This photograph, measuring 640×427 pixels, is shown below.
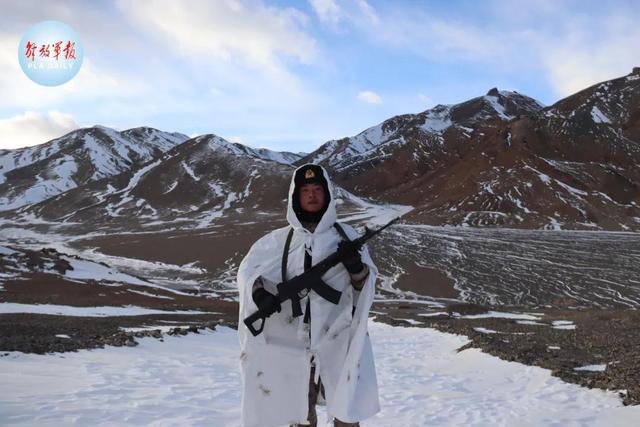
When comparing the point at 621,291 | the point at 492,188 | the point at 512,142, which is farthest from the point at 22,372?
the point at 512,142

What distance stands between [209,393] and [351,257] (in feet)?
21.4

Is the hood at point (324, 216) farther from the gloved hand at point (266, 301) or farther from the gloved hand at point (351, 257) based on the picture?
the gloved hand at point (266, 301)

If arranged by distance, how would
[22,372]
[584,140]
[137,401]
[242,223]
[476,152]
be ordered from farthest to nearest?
[476,152]
[584,140]
[242,223]
[22,372]
[137,401]

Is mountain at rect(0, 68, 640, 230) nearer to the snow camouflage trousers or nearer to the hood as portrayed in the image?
the hood

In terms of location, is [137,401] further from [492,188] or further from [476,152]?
[476,152]

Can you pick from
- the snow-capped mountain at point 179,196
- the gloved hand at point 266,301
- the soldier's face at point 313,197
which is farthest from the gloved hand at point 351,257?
the snow-capped mountain at point 179,196

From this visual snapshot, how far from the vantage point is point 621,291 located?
57688mm

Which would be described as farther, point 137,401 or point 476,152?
point 476,152

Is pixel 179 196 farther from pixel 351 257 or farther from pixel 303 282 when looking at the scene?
pixel 351 257

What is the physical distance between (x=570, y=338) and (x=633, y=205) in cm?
12584

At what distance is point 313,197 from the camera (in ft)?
16.1

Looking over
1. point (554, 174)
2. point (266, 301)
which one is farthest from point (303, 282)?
point (554, 174)

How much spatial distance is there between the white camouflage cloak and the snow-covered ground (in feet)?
11.4

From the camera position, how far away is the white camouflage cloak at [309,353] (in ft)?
15.2
